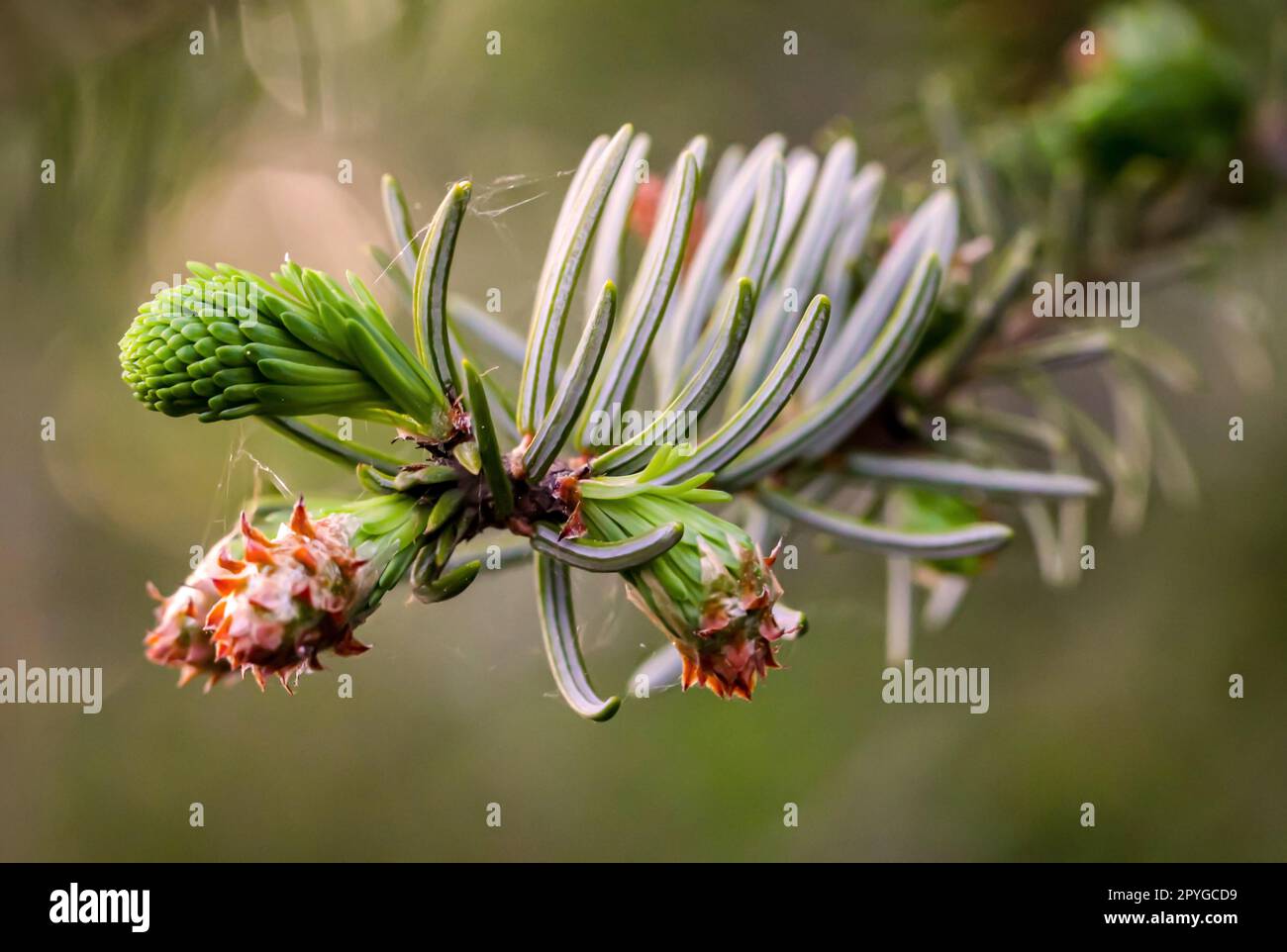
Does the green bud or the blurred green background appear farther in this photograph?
the blurred green background

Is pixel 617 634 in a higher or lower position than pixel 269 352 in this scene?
lower

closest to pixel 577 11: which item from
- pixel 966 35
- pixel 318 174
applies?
pixel 318 174

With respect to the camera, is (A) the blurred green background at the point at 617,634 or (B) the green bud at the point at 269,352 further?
(A) the blurred green background at the point at 617,634

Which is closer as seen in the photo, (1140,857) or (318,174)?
(318,174)

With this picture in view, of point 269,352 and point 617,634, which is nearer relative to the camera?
point 269,352

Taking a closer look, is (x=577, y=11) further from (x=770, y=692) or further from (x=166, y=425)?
(x=770, y=692)
